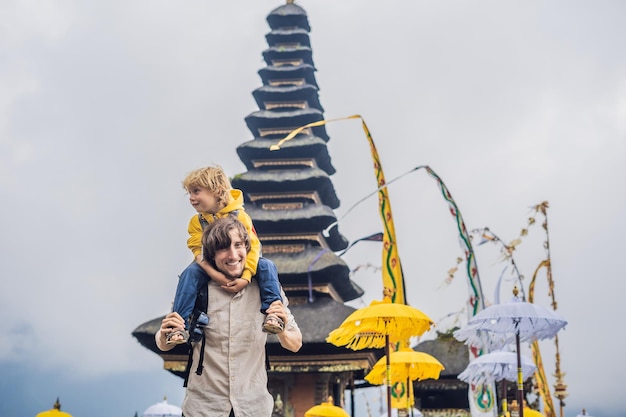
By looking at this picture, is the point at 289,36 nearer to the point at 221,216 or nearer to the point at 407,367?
the point at 407,367

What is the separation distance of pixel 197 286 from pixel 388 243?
1537cm

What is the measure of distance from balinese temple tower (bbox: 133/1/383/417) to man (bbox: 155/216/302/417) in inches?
626

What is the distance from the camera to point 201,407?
11.6 feet

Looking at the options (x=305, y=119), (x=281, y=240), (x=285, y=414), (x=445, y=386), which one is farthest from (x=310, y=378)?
(x=305, y=119)

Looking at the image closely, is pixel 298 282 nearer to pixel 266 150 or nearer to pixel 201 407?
pixel 266 150

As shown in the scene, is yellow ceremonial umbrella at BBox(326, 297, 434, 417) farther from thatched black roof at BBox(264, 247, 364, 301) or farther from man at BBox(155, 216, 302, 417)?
thatched black roof at BBox(264, 247, 364, 301)

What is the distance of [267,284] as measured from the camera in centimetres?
373

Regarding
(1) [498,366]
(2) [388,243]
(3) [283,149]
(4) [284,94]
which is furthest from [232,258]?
(4) [284,94]

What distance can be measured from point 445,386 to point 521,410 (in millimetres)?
16264

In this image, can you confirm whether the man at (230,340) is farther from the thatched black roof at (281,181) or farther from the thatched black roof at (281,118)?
the thatched black roof at (281,118)

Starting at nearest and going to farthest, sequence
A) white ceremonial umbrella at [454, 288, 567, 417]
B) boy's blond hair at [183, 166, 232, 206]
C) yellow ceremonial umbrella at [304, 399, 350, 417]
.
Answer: boy's blond hair at [183, 166, 232, 206] → white ceremonial umbrella at [454, 288, 567, 417] → yellow ceremonial umbrella at [304, 399, 350, 417]

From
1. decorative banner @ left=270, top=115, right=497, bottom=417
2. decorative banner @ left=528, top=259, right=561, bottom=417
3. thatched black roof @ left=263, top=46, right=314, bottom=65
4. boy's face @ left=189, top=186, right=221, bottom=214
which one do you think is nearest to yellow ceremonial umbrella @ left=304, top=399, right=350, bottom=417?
decorative banner @ left=270, top=115, right=497, bottom=417

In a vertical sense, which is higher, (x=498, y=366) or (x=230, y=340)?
(x=498, y=366)

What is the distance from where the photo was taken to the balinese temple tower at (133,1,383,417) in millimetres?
20734
